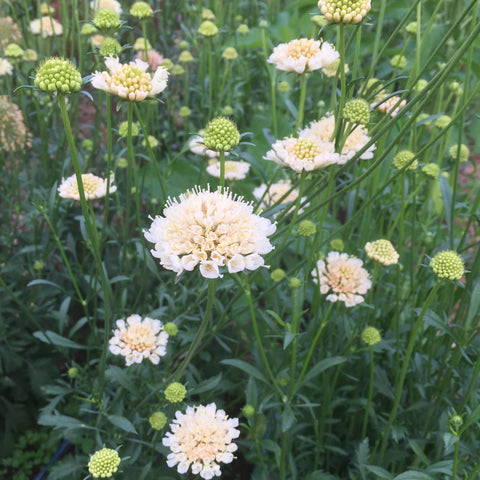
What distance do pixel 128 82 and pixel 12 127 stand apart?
0.98 m

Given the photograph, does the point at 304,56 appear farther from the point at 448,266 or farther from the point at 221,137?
the point at 448,266

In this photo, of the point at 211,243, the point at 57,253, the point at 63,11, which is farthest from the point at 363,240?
the point at 63,11

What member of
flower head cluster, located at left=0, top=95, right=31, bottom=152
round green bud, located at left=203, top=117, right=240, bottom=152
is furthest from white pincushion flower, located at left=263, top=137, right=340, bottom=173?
flower head cluster, located at left=0, top=95, right=31, bottom=152

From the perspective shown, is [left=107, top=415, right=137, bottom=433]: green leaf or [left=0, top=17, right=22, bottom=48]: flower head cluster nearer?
[left=107, top=415, right=137, bottom=433]: green leaf

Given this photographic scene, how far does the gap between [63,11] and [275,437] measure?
1769 mm

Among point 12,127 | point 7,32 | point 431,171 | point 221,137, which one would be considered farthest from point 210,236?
point 7,32

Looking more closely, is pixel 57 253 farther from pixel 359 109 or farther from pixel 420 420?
pixel 420 420

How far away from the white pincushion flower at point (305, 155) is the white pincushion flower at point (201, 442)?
57 cm

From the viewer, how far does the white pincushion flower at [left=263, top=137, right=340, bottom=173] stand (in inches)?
38.2

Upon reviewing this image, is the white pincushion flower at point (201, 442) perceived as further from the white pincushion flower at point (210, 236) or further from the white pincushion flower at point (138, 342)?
the white pincushion flower at point (210, 236)

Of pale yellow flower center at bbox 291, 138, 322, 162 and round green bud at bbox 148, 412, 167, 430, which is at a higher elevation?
pale yellow flower center at bbox 291, 138, 322, 162

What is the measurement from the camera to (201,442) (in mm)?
982

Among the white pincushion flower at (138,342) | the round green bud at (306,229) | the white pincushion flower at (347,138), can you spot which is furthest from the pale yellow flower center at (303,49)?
the white pincushion flower at (138,342)

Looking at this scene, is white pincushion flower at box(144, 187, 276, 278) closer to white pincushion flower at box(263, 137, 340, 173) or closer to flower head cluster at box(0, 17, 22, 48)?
white pincushion flower at box(263, 137, 340, 173)
